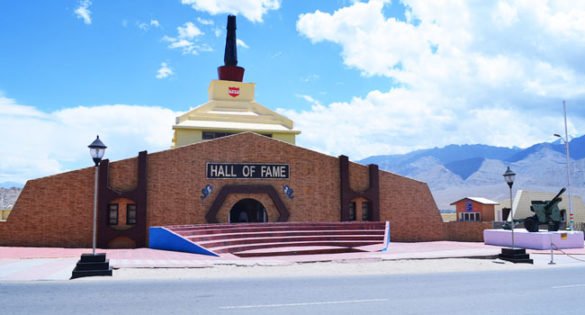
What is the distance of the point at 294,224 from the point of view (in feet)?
82.4

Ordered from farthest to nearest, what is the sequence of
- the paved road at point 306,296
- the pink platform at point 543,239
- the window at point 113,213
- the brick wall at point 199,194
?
the window at point 113,213
the pink platform at point 543,239
the brick wall at point 199,194
the paved road at point 306,296

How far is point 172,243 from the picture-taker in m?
21.7

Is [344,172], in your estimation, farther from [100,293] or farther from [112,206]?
[100,293]

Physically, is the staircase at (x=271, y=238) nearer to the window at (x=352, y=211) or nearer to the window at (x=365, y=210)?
the window at (x=352, y=211)

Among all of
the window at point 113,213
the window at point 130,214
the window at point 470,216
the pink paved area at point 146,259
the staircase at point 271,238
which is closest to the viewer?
the pink paved area at point 146,259

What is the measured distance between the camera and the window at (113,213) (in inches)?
1019

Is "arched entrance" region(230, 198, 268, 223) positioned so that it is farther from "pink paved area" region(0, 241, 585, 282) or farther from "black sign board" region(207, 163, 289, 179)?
"pink paved area" region(0, 241, 585, 282)

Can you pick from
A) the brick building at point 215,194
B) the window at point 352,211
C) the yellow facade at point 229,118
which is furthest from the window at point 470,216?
the yellow facade at point 229,118

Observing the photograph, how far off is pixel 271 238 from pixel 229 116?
1466 centimetres

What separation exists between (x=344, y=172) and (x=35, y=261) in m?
17.2

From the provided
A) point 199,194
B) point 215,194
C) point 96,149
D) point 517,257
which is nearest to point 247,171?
point 215,194

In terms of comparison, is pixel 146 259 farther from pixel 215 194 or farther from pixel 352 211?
pixel 352 211

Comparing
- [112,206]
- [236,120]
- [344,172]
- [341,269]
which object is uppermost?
[236,120]

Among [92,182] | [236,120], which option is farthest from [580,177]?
[92,182]
